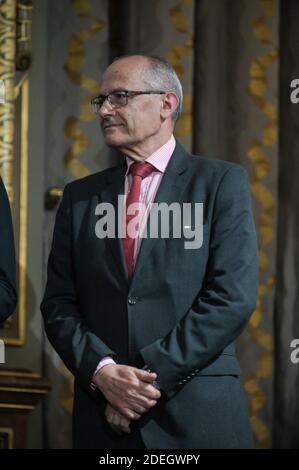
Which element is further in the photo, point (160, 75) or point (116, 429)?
point (160, 75)

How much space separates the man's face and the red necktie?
59 millimetres

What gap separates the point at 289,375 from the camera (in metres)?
4.12

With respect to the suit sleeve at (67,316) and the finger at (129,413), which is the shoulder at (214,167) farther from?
the finger at (129,413)

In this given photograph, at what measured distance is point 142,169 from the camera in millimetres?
3004

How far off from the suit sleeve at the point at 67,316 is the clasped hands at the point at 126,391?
46 millimetres

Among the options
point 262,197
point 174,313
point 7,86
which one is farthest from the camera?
point 262,197

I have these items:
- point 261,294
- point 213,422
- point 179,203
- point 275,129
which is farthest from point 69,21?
point 213,422

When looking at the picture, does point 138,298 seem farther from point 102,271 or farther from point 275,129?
point 275,129

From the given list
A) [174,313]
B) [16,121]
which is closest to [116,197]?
[174,313]

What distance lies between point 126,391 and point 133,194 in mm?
521

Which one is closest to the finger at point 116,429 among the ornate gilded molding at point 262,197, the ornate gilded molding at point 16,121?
the ornate gilded molding at point 16,121

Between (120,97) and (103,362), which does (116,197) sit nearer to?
(120,97)

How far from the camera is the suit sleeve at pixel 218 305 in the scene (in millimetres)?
2725

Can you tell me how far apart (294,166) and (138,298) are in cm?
154
